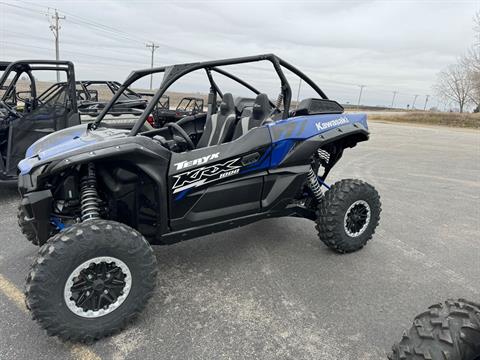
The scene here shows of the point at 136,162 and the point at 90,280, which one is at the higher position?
the point at 136,162

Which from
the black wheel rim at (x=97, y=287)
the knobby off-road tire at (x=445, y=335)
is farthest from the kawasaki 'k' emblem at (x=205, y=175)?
the knobby off-road tire at (x=445, y=335)

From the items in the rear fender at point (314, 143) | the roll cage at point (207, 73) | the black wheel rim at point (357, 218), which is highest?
the roll cage at point (207, 73)

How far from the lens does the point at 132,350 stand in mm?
2256

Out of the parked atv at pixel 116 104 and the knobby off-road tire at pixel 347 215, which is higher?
the parked atv at pixel 116 104

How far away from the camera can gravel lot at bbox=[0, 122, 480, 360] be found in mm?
2307

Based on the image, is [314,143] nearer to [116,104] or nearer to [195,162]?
[195,162]

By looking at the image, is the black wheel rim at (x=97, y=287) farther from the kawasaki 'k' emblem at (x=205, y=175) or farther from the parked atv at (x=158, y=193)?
the kawasaki 'k' emblem at (x=205, y=175)

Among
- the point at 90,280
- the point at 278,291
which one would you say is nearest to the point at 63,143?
the point at 90,280

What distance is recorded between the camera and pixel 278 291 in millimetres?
2943

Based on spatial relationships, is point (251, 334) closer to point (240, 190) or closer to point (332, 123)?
point (240, 190)

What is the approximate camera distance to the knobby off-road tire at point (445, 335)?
165 centimetres

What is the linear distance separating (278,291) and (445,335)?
55.3 inches

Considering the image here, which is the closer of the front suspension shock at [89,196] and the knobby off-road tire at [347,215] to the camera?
the front suspension shock at [89,196]

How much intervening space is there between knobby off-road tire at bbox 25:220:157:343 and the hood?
59cm
